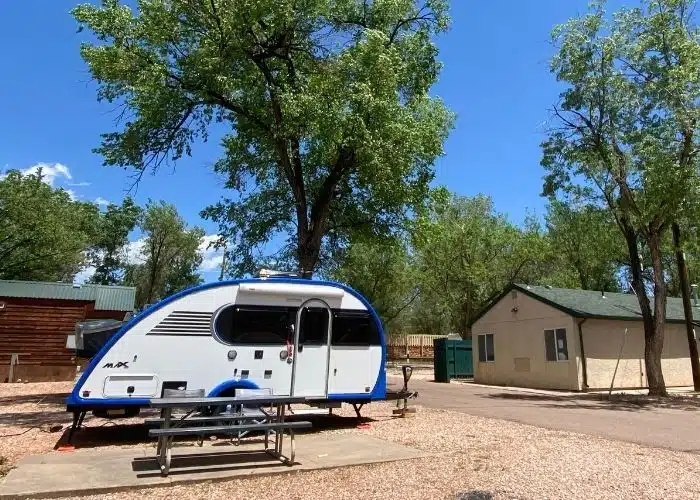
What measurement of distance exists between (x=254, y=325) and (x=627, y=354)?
53.4 feet

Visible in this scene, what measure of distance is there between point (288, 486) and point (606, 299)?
65.3 ft

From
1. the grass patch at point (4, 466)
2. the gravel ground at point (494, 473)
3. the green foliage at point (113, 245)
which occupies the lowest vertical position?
the grass patch at point (4, 466)

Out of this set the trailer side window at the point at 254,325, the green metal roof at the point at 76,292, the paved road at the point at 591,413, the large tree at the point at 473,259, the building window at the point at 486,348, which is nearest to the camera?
the trailer side window at the point at 254,325

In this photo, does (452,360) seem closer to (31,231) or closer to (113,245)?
(31,231)

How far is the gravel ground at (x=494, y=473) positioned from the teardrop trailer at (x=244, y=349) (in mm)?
1065

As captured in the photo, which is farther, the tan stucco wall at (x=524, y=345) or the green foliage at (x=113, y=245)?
the green foliage at (x=113, y=245)

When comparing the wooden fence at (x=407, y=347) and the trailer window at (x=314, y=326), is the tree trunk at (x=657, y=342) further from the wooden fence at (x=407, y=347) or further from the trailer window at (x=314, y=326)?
the wooden fence at (x=407, y=347)

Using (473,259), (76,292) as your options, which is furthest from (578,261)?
(76,292)

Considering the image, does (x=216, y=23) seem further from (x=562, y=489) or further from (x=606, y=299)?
(x=606, y=299)

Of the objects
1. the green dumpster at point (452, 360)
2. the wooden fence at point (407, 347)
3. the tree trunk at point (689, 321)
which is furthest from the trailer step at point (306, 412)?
the wooden fence at point (407, 347)

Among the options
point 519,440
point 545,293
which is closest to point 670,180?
point 545,293

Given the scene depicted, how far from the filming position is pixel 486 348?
22.9m

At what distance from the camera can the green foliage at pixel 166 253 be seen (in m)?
43.8

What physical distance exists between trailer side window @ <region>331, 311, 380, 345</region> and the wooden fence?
31052 mm
